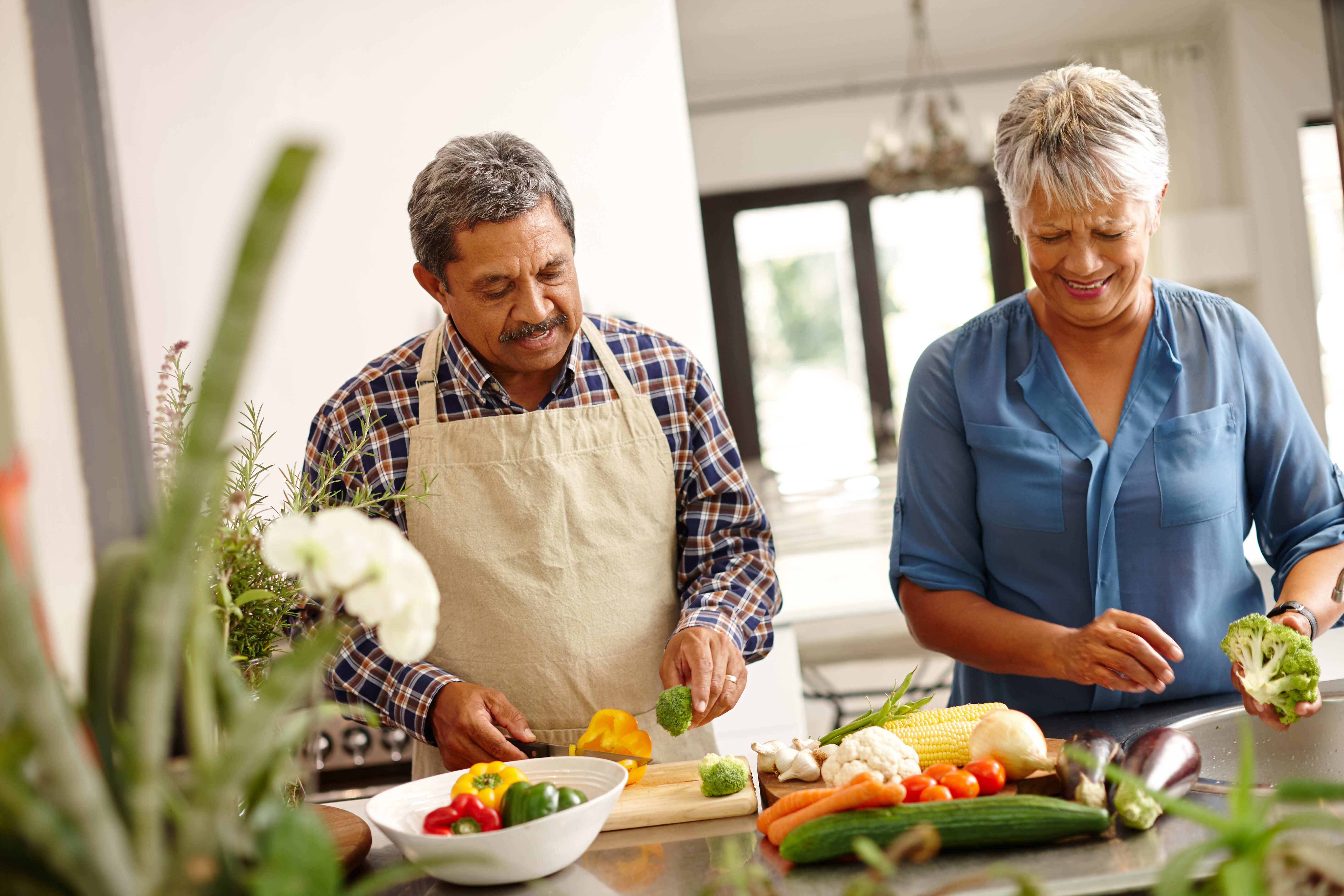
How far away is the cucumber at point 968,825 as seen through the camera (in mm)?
1013

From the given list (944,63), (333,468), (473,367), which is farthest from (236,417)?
(944,63)

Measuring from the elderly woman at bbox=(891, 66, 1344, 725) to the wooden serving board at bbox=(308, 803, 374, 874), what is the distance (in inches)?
33.1

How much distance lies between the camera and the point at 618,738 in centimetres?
139

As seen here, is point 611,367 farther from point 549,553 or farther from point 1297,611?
point 1297,611

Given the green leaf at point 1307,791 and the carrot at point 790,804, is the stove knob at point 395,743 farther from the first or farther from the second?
the green leaf at point 1307,791

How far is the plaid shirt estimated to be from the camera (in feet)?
5.33

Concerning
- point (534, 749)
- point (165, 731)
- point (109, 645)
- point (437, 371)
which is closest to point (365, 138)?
point (437, 371)

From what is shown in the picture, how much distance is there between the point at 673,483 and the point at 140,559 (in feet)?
3.73

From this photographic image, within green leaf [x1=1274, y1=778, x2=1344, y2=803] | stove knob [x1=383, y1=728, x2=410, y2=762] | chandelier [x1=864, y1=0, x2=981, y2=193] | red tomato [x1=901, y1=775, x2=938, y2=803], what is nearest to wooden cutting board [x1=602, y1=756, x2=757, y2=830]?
red tomato [x1=901, y1=775, x2=938, y2=803]

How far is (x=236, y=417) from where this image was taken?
7.68 feet

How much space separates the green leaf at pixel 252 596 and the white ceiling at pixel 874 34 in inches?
183

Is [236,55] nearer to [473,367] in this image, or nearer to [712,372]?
[712,372]

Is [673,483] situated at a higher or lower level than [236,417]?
lower

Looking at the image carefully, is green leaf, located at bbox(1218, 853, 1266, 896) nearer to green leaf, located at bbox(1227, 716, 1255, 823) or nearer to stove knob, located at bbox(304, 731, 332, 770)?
green leaf, located at bbox(1227, 716, 1255, 823)
